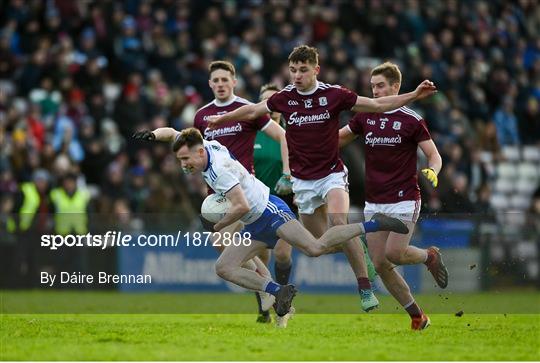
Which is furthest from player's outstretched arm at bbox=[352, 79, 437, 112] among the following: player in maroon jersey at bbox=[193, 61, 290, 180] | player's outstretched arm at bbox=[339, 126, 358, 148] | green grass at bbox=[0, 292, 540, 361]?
green grass at bbox=[0, 292, 540, 361]

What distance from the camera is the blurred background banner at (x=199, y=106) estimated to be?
17438 millimetres

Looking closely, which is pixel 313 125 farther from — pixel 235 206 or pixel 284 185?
pixel 235 206

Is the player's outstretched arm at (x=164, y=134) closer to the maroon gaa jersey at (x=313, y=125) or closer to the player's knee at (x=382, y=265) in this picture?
the maroon gaa jersey at (x=313, y=125)

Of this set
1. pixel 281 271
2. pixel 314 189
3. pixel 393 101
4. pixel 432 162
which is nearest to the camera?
pixel 393 101

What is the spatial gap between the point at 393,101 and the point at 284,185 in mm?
2174

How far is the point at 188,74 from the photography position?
78.2 ft

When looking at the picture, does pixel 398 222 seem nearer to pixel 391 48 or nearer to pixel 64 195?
pixel 64 195

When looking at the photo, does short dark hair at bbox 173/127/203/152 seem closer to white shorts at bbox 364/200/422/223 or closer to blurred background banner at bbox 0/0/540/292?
white shorts at bbox 364/200/422/223

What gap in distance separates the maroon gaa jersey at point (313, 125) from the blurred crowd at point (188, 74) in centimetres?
642

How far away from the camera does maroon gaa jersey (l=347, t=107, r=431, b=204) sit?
13.0 metres

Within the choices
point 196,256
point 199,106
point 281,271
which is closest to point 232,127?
point 281,271

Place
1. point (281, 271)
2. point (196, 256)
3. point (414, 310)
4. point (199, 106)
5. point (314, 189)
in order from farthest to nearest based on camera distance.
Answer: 1. point (199, 106)
2. point (196, 256)
3. point (281, 271)
4. point (314, 189)
5. point (414, 310)

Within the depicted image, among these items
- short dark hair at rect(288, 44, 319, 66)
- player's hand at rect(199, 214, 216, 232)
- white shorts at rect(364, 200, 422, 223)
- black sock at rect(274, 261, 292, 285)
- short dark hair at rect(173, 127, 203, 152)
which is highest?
short dark hair at rect(288, 44, 319, 66)

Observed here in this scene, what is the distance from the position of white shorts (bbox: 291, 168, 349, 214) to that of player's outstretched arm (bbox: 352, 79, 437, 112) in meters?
0.84
